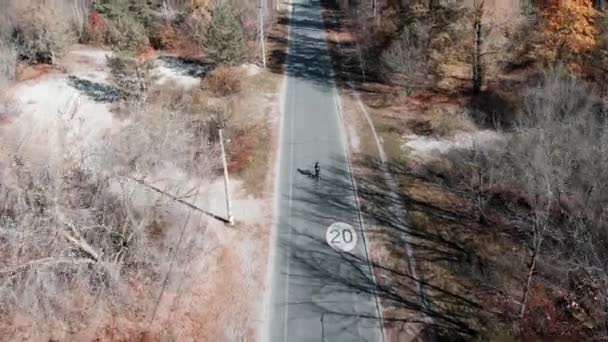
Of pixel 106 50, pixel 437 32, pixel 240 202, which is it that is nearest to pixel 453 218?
pixel 240 202

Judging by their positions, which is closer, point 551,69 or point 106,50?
point 551,69

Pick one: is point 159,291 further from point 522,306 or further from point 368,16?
point 368,16

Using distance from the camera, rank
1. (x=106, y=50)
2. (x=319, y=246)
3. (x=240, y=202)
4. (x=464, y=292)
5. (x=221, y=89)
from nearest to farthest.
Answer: (x=464, y=292) → (x=319, y=246) → (x=240, y=202) → (x=221, y=89) → (x=106, y=50)

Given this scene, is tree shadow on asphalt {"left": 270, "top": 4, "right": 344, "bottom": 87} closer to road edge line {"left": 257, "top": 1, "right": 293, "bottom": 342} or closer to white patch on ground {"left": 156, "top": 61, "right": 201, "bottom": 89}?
white patch on ground {"left": 156, "top": 61, "right": 201, "bottom": 89}

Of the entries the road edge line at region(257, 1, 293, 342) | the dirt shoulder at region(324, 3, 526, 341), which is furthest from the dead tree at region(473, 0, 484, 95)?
the road edge line at region(257, 1, 293, 342)

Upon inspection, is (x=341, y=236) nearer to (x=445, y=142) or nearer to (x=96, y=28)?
(x=445, y=142)

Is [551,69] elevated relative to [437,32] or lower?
lower

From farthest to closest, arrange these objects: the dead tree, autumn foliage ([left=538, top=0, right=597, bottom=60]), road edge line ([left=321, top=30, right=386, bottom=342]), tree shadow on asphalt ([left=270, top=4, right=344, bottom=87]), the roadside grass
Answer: tree shadow on asphalt ([left=270, top=4, right=344, bottom=87])
the dead tree
autumn foliage ([left=538, top=0, right=597, bottom=60])
the roadside grass
road edge line ([left=321, top=30, right=386, bottom=342])
